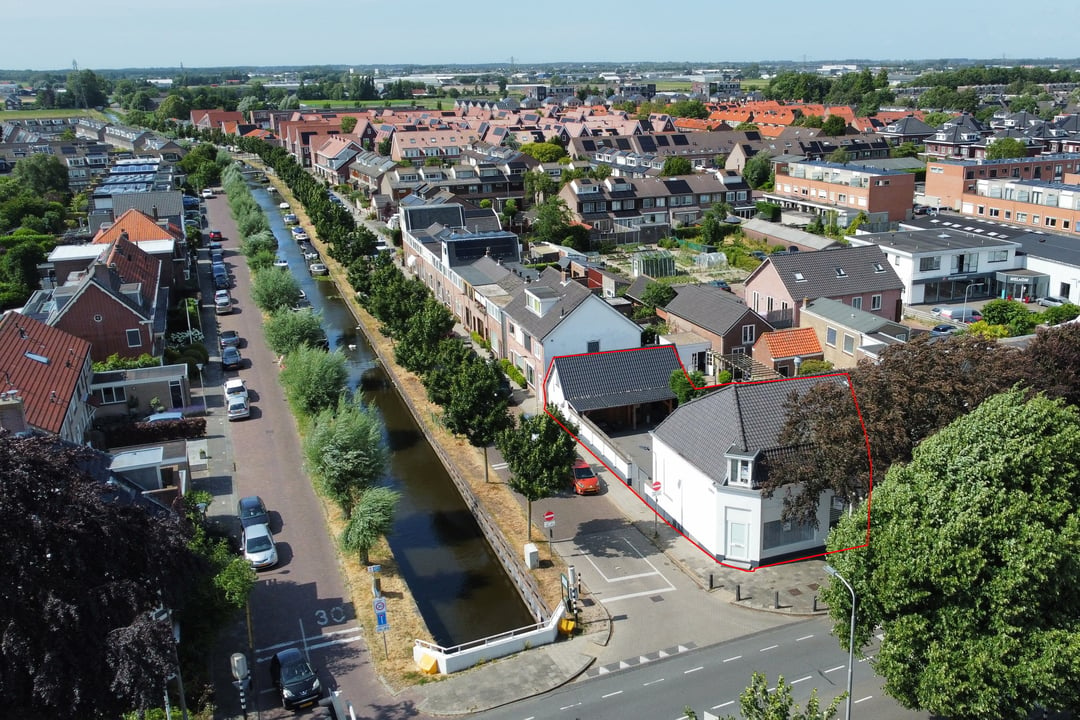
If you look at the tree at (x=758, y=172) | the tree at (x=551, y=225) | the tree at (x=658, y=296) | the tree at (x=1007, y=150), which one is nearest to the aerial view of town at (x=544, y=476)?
the tree at (x=551, y=225)

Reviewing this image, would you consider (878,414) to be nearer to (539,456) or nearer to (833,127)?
(539,456)

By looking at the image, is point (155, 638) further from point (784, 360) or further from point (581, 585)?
point (784, 360)

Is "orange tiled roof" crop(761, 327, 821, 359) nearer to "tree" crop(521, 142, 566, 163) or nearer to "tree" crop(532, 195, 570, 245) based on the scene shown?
"tree" crop(532, 195, 570, 245)

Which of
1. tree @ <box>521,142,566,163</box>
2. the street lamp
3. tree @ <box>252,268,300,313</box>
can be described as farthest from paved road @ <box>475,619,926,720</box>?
tree @ <box>521,142,566,163</box>

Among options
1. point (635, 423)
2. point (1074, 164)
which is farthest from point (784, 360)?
point (1074, 164)

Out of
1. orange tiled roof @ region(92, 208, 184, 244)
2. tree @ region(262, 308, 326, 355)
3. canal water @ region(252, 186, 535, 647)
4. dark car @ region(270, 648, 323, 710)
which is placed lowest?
canal water @ region(252, 186, 535, 647)

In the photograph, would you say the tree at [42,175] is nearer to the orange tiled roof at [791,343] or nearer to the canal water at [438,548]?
the canal water at [438,548]

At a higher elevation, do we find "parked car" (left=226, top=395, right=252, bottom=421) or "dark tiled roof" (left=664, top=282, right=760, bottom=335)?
"dark tiled roof" (left=664, top=282, right=760, bottom=335)
